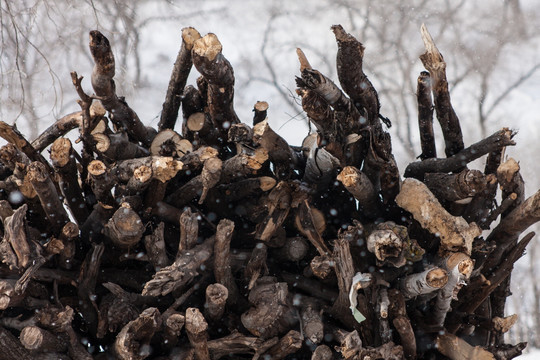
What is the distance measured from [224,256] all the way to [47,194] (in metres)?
0.44

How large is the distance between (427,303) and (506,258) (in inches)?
10.8

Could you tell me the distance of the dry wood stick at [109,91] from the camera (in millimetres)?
1243

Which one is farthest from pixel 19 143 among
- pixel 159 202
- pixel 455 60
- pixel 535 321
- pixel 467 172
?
pixel 535 321

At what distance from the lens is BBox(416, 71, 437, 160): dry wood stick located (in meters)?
1.44

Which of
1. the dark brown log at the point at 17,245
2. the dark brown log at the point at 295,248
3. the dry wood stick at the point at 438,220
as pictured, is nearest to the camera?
the dark brown log at the point at 17,245

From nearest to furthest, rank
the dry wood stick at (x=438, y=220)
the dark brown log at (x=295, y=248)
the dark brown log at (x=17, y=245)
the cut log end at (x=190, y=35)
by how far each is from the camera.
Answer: the dark brown log at (x=17, y=245), the dry wood stick at (x=438, y=220), the dark brown log at (x=295, y=248), the cut log end at (x=190, y=35)

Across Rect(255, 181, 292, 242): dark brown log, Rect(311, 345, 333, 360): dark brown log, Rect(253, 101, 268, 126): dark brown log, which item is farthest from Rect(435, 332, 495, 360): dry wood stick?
Rect(253, 101, 268, 126): dark brown log

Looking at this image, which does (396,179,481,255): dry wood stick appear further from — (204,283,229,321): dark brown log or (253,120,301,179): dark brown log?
(204,283,229,321): dark brown log

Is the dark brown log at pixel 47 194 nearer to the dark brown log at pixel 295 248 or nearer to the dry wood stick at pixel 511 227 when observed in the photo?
the dark brown log at pixel 295 248

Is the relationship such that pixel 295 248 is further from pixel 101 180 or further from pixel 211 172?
pixel 101 180

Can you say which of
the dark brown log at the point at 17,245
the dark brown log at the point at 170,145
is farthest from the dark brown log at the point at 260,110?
the dark brown log at the point at 17,245

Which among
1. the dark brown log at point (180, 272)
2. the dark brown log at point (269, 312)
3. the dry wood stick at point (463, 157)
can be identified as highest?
the dry wood stick at point (463, 157)

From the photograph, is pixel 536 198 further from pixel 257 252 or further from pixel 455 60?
pixel 455 60

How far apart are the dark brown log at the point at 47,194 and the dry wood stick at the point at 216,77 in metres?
0.44
